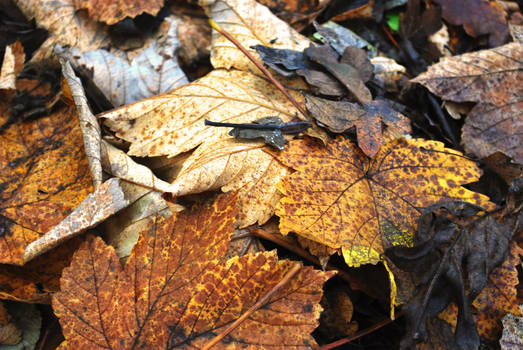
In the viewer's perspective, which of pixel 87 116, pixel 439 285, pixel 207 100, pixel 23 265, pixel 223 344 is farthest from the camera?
pixel 207 100

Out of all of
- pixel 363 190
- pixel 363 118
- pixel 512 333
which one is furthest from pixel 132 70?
pixel 512 333

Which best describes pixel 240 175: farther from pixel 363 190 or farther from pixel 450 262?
pixel 450 262

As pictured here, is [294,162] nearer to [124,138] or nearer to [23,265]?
[124,138]

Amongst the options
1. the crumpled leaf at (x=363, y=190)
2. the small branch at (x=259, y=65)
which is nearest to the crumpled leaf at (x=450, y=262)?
the crumpled leaf at (x=363, y=190)

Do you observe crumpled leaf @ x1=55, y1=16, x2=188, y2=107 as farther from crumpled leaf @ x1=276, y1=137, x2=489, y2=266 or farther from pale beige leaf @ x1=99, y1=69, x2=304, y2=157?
crumpled leaf @ x1=276, y1=137, x2=489, y2=266

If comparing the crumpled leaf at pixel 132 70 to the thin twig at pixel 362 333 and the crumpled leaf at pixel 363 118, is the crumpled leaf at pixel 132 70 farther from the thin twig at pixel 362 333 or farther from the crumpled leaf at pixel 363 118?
the thin twig at pixel 362 333

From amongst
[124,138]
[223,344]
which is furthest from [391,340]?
[124,138]
